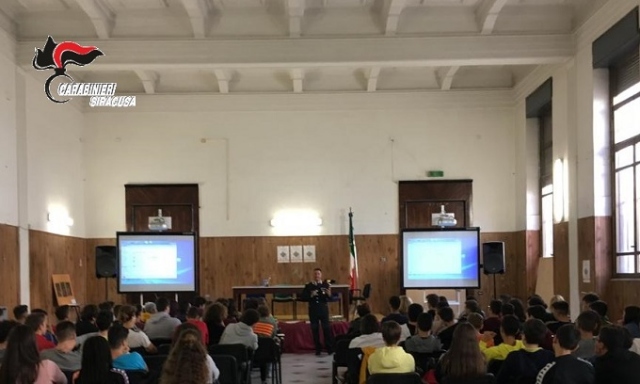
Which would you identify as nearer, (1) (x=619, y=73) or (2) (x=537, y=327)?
(2) (x=537, y=327)

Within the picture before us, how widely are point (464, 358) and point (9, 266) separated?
9458 millimetres

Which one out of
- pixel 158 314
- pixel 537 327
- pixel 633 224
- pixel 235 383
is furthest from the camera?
pixel 633 224

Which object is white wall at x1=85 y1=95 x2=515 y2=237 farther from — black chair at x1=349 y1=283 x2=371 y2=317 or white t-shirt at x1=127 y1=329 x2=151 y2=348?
white t-shirt at x1=127 y1=329 x2=151 y2=348

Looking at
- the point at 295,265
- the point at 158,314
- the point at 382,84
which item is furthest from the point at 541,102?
the point at 158,314

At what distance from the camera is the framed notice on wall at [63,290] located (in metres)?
13.4

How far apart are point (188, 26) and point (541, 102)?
722 cm

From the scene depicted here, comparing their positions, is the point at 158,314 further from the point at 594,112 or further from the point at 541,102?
the point at 541,102

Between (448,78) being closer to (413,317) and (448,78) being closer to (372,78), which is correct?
(372,78)

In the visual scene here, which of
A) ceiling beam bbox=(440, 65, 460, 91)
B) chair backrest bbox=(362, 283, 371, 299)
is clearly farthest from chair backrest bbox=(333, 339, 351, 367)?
ceiling beam bbox=(440, 65, 460, 91)

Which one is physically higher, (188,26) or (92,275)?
(188,26)

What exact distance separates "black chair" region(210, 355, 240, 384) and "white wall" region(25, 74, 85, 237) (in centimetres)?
786

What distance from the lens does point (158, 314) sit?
7773 mm

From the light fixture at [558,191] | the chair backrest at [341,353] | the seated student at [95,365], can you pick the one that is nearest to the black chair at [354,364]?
the chair backrest at [341,353]

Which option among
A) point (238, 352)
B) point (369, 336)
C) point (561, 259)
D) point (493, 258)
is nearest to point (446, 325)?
point (369, 336)
